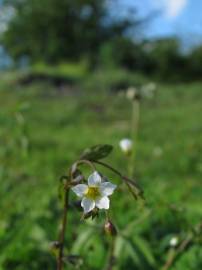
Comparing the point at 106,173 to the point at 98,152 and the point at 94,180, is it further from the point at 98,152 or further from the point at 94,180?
the point at 94,180

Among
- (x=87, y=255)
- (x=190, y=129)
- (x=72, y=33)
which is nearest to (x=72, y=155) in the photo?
(x=190, y=129)

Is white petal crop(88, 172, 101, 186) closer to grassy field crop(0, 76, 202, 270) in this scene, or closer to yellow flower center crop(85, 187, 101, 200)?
yellow flower center crop(85, 187, 101, 200)

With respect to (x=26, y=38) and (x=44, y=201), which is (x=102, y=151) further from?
(x=26, y=38)

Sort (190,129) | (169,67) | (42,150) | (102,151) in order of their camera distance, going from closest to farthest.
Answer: (102,151)
(42,150)
(190,129)
(169,67)

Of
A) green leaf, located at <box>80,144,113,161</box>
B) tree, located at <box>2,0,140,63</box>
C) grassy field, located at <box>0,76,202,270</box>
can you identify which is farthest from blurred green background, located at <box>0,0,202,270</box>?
tree, located at <box>2,0,140,63</box>

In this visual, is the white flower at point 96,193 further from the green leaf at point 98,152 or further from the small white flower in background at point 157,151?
the small white flower in background at point 157,151

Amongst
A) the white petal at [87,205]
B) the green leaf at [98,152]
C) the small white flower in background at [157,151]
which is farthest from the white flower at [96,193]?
the small white flower in background at [157,151]

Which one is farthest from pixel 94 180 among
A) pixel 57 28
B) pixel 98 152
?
pixel 57 28
